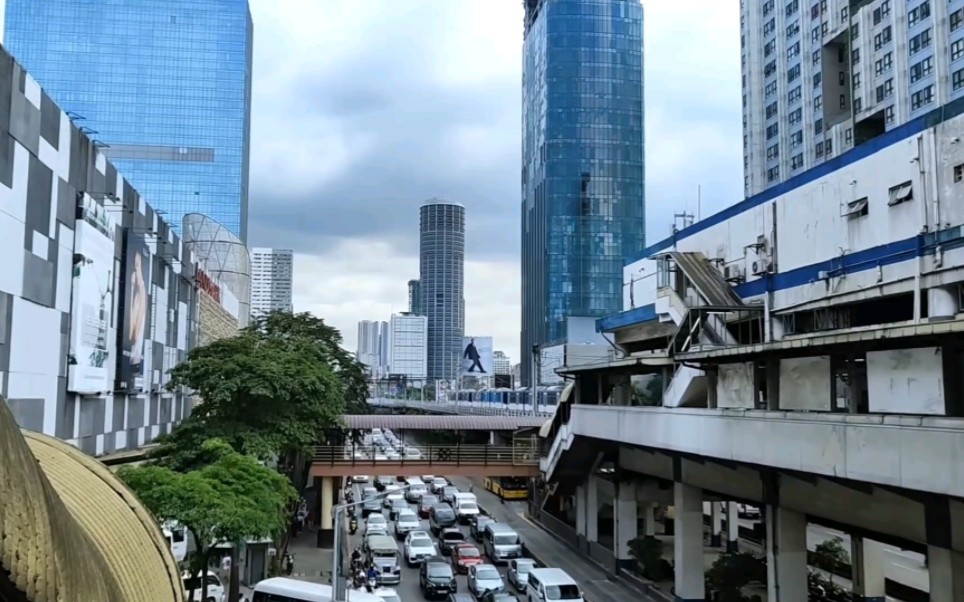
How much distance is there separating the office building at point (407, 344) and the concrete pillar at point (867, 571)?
165 meters

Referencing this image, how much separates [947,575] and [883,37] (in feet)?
193

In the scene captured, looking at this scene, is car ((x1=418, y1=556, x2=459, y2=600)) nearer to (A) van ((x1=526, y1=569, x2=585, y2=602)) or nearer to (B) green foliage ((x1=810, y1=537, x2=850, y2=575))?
(A) van ((x1=526, y1=569, x2=585, y2=602))

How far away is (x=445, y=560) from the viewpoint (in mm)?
38500

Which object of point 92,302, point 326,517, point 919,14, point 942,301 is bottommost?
point 326,517

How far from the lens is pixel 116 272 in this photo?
27.8 m

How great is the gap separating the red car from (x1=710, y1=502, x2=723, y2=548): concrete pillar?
14.0 m

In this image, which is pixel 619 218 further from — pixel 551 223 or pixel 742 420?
pixel 742 420

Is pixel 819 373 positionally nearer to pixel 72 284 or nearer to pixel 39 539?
pixel 39 539

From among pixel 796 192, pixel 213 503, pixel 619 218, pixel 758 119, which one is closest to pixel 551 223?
pixel 619 218

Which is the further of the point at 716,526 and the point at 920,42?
the point at 920,42

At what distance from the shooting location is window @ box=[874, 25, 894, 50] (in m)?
64.4

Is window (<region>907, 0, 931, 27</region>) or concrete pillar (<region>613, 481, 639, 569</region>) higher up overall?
window (<region>907, 0, 931, 27</region>)

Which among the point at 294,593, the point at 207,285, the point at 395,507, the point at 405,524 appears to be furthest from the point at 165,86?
the point at 294,593

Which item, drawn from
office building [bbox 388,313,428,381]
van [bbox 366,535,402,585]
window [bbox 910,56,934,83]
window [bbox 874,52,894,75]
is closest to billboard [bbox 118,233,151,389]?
van [bbox 366,535,402,585]
